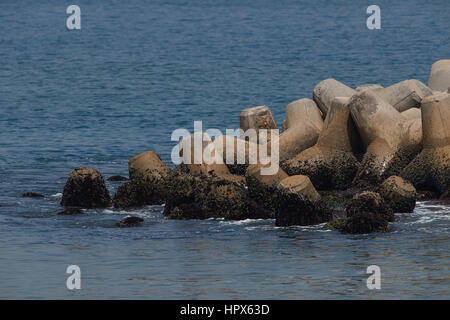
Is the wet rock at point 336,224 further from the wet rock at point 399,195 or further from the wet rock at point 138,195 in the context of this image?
the wet rock at point 138,195

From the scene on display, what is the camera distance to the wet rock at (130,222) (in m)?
29.4

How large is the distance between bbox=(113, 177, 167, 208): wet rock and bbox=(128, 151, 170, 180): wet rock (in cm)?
40

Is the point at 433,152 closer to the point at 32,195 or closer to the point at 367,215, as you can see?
the point at 367,215

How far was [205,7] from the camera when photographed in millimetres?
164125

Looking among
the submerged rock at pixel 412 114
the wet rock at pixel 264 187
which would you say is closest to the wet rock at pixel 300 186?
the wet rock at pixel 264 187

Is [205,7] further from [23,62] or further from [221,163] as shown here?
[221,163]

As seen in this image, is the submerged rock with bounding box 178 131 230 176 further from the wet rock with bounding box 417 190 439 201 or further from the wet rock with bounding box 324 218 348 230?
the wet rock with bounding box 417 190 439 201

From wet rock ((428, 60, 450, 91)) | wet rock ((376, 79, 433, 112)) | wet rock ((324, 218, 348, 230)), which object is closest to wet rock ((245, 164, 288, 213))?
wet rock ((324, 218, 348, 230))

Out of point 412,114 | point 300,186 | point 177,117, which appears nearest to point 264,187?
point 300,186

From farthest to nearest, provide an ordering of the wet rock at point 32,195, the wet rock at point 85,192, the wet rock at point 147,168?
the wet rock at point 32,195 < the wet rock at point 147,168 < the wet rock at point 85,192

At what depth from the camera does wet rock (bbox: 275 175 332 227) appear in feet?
92.9

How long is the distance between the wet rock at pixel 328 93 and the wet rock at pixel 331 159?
2.65m

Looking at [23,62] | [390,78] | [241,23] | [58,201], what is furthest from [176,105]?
[241,23]
